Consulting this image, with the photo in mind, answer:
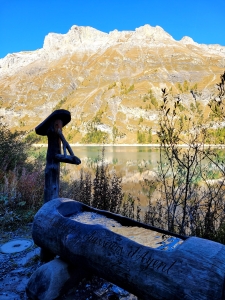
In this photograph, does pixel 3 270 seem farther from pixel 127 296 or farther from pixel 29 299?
pixel 127 296

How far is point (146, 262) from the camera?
6.21ft

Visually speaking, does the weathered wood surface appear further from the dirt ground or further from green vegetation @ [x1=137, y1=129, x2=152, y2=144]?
green vegetation @ [x1=137, y1=129, x2=152, y2=144]

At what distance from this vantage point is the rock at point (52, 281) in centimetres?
254

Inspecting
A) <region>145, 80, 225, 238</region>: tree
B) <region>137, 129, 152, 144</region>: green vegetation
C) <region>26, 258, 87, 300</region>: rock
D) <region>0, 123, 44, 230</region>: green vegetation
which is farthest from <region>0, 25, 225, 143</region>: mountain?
<region>26, 258, 87, 300</region>: rock

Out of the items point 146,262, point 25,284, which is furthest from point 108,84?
point 146,262

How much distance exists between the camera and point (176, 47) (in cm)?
15838

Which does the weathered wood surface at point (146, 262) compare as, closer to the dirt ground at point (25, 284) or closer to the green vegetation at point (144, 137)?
the dirt ground at point (25, 284)

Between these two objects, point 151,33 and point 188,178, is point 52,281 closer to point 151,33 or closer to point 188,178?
point 188,178

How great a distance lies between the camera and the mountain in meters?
83.2

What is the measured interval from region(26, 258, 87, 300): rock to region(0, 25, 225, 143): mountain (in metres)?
63.8

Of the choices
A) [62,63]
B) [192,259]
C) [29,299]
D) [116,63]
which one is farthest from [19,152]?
[62,63]

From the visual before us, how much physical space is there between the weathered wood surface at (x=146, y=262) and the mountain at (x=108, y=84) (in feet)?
210

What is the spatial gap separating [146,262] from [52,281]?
3.94 ft

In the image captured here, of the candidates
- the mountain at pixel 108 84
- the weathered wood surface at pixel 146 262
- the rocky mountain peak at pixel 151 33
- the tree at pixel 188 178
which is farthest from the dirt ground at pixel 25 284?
the rocky mountain peak at pixel 151 33
